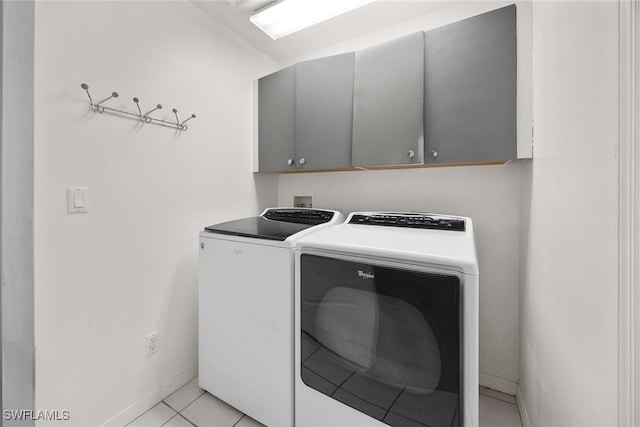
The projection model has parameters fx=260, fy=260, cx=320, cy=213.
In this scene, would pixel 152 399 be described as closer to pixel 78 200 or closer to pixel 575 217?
pixel 78 200

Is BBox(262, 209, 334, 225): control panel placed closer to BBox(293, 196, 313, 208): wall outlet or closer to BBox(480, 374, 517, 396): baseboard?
BBox(293, 196, 313, 208): wall outlet

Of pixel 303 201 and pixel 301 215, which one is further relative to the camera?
pixel 303 201

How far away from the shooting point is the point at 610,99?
Result: 58 cm

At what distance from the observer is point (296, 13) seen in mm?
1618

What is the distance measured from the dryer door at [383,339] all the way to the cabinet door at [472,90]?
867mm

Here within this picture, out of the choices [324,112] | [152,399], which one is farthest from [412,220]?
[152,399]

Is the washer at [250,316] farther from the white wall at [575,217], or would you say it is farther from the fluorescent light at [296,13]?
the fluorescent light at [296,13]

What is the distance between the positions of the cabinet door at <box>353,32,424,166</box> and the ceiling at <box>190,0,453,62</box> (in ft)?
0.98

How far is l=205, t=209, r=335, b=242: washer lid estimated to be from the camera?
138 cm

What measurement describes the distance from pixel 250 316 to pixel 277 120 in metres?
1.45

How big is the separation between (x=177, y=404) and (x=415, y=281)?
1.61 meters

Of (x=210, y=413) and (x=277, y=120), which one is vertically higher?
(x=277, y=120)

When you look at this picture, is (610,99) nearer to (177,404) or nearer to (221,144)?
(221,144)

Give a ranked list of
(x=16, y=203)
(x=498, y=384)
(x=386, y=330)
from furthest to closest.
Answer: (x=498, y=384)
(x=386, y=330)
(x=16, y=203)
